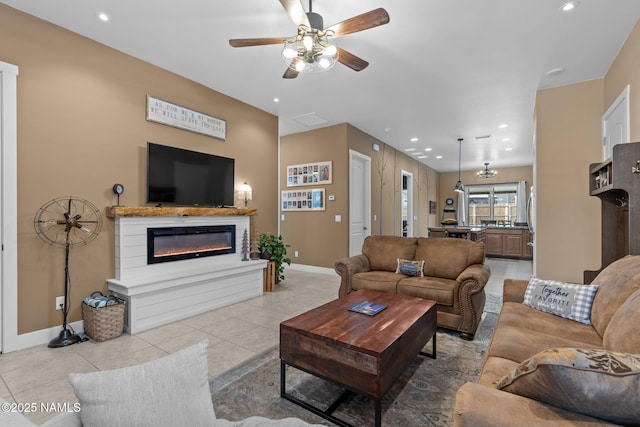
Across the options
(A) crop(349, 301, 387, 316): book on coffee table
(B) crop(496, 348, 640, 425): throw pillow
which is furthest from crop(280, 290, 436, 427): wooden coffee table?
(B) crop(496, 348, 640, 425): throw pillow

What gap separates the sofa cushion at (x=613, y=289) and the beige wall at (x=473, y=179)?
31.1ft

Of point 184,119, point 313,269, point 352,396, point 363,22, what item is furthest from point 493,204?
point 352,396

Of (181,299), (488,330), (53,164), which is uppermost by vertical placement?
(53,164)

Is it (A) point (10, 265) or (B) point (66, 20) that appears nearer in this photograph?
(A) point (10, 265)

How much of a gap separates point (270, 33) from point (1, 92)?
2329 millimetres

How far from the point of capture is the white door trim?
246cm

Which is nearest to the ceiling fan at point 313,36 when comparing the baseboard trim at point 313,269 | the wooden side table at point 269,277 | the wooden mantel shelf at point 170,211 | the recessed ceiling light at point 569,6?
the recessed ceiling light at point 569,6

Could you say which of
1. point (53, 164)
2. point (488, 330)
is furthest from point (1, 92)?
point (488, 330)

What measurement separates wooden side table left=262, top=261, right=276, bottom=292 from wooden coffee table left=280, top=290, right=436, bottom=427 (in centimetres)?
241

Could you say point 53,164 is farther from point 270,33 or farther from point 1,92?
point 270,33

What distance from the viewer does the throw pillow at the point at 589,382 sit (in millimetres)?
724

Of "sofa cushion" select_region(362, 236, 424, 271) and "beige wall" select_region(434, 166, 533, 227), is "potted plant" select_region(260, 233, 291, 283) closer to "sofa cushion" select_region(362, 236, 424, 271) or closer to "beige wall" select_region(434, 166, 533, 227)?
"sofa cushion" select_region(362, 236, 424, 271)

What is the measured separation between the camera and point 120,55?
320 cm

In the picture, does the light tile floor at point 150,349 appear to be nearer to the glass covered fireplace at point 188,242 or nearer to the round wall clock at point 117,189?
the glass covered fireplace at point 188,242
